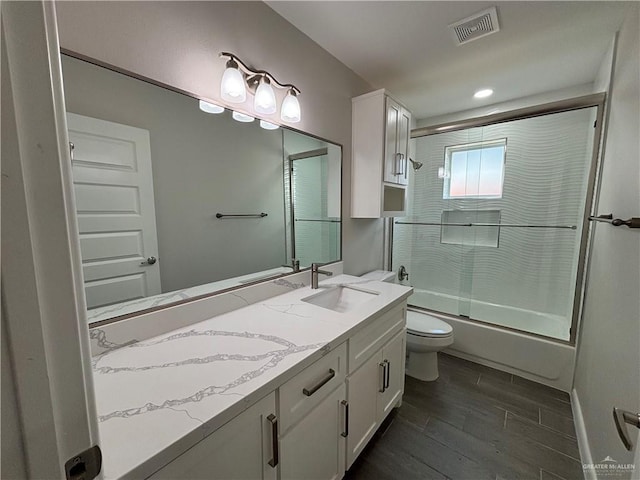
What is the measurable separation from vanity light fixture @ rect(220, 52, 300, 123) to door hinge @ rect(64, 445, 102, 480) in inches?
50.0

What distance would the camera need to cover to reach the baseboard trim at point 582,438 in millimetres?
1261

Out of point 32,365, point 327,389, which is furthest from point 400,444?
point 32,365

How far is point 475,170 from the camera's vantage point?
9.32 ft

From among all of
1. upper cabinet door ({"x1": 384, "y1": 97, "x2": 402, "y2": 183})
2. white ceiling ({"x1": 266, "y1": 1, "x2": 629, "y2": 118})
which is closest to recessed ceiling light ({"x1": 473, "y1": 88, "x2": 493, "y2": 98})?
white ceiling ({"x1": 266, "y1": 1, "x2": 629, "y2": 118})

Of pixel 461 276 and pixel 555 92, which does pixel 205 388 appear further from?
pixel 555 92

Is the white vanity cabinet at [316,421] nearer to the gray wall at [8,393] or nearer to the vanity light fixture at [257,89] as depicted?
the gray wall at [8,393]

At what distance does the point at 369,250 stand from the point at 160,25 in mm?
1980

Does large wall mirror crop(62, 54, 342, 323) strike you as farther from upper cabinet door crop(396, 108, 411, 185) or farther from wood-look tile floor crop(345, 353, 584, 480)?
wood-look tile floor crop(345, 353, 584, 480)

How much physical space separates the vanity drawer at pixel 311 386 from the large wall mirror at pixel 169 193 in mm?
609

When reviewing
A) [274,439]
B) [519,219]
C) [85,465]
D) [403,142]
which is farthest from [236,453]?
[519,219]

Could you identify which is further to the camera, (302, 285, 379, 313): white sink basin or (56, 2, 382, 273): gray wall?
(302, 285, 379, 313): white sink basin

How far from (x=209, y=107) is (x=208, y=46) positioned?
9.9 inches

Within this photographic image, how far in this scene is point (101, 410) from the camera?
63 cm

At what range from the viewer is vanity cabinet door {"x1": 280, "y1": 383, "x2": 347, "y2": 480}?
877 mm
